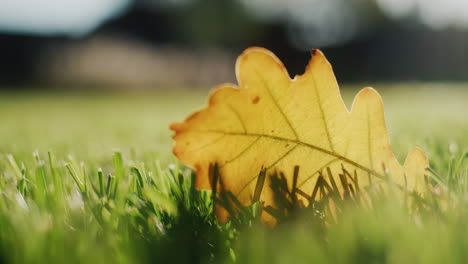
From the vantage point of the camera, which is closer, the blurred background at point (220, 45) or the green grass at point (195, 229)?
the green grass at point (195, 229)

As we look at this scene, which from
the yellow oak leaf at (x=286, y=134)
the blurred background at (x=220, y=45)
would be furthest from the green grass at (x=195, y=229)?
the blurred background at (x=220, y=45)

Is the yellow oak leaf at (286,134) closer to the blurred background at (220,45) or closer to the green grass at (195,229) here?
the green grass at (195,229)

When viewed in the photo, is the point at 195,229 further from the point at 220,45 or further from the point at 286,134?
the point at 220,45

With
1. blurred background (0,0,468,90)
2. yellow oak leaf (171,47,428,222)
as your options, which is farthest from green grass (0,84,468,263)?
blurred background (0,0,468,90)

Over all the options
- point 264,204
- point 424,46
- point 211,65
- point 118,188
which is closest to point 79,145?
point 118,188

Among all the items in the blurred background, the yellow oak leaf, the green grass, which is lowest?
the green grass

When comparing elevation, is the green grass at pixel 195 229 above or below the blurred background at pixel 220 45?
below

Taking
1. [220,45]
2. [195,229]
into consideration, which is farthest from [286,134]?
[220,45]

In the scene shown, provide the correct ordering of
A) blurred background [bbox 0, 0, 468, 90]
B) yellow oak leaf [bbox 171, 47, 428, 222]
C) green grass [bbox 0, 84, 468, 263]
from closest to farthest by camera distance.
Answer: green grass [bbox 0, 84, 468, 263], yellow oak leaf [bbox 171, 47, 428, 222], blurred background [bbox 0, 0, 468, 90]

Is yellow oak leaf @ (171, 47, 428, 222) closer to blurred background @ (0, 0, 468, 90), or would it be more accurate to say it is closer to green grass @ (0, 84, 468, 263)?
green grass @ (0, 84, 468, 263)
